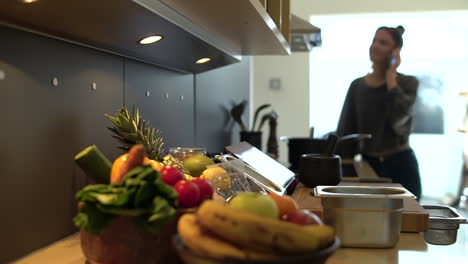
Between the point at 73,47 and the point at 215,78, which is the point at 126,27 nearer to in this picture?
the point at 73,47

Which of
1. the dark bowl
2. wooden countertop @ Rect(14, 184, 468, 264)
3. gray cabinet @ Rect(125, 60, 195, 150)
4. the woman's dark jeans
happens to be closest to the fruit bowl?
wooden countertop @ Rect(14, 184, 468, 264)

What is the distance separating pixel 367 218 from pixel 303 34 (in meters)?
1.80

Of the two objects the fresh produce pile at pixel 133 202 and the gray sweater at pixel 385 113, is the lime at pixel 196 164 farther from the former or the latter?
the gray sweater at pixel 385 113

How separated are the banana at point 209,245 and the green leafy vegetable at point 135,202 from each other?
0.18 feet

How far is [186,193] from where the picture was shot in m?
0.76

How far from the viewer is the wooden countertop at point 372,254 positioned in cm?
91

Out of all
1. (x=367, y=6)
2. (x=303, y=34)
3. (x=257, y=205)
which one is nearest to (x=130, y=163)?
(x=257, y=205)

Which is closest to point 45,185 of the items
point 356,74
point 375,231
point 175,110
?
point 375,231

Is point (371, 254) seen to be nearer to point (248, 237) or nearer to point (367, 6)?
point (248, 237)

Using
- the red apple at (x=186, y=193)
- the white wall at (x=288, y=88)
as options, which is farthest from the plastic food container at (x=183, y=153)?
the white wall at (x=288, y=88)

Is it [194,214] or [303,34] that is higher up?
[303,34]

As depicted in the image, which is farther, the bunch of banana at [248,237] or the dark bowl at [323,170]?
the dark bowl at [323,170]

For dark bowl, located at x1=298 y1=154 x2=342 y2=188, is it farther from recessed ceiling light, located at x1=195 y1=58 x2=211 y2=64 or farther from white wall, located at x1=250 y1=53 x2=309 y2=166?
white wall, located at x1=250 y1=53 x2=309 y2=166

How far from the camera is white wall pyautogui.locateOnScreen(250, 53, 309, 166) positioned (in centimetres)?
402
